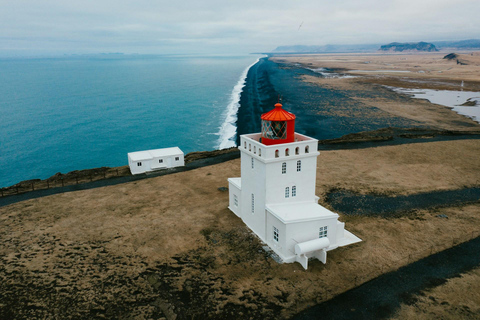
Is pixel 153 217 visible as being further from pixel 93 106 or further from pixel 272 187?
pixel 93 106

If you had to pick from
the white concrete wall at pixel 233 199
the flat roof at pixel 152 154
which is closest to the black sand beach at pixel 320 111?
the flat roof at pixel 152 154

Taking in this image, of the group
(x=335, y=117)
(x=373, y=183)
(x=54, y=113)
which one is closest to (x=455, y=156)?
(x=373, y=183)

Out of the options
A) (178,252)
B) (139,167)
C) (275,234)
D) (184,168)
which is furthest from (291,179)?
(139,167)

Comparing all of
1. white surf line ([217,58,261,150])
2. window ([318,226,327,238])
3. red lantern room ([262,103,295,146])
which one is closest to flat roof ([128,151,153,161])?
white surf line ([217,58,261,150])

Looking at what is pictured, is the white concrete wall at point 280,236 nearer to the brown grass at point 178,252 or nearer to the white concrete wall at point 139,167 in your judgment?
the brown grass at point 178,252

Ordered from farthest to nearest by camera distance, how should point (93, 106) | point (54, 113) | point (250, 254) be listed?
point (93, 106), point (54, 113), point (250, 254)
